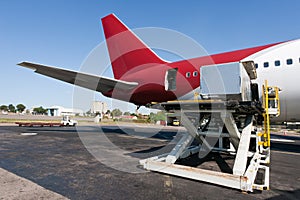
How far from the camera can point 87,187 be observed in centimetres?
384

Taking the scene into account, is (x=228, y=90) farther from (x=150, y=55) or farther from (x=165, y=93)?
(x=150, y=55)

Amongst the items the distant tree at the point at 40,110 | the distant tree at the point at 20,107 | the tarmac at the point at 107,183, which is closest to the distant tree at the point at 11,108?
the distant tree at the point at 20,107

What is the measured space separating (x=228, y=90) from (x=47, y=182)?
15.0 ft

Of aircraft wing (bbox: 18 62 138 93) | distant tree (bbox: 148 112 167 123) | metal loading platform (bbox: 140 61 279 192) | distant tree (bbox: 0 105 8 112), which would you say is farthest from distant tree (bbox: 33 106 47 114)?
metal loading platform (bbox: 140 61 279 192)

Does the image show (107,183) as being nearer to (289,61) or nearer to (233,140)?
(233,140)

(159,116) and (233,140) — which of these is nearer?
(233,140)

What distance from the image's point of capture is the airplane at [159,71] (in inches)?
318

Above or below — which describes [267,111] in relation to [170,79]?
below

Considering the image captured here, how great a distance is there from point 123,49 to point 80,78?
20.5 ft

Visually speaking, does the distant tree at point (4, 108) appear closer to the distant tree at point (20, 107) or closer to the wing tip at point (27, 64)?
the distant tree at point (20, 107)

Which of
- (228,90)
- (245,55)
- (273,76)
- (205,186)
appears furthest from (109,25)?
(205,186)

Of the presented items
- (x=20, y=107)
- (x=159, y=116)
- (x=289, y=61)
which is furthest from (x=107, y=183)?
(x=20, y=107)

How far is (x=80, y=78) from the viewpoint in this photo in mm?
10828

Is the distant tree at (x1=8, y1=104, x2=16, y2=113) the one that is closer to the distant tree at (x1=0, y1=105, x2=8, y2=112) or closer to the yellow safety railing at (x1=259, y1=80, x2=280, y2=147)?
the distant tree at (x1=0, y1=105, x2=8, y2=112)
